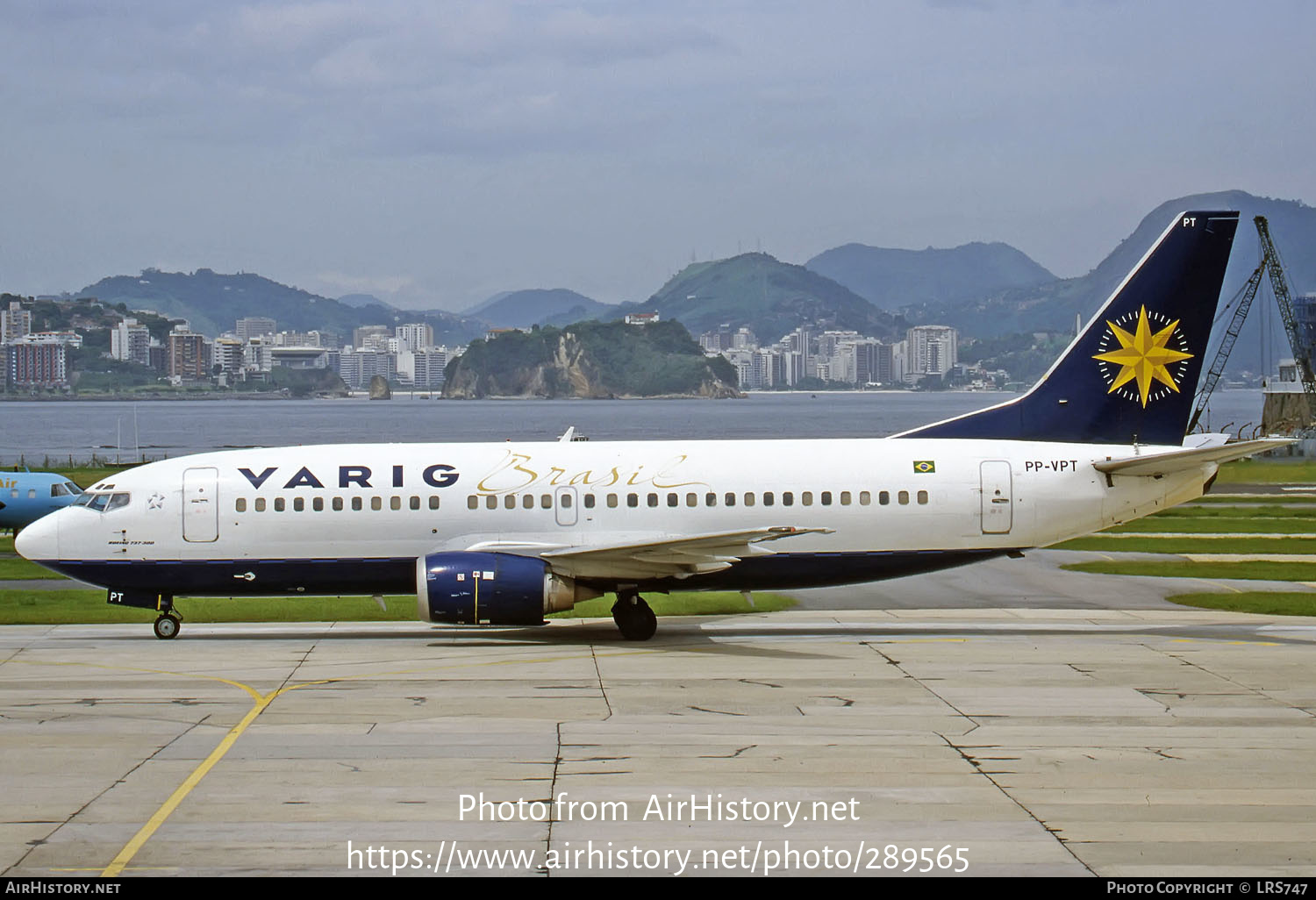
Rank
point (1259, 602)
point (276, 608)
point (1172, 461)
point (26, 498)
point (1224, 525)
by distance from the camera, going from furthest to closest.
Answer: point (26, 498) < point (1224, 525) < point (276, 608) < point (1259, 602) < point (1172, 461)

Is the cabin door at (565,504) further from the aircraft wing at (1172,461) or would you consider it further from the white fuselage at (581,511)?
the aircraft wing at (1172,461)

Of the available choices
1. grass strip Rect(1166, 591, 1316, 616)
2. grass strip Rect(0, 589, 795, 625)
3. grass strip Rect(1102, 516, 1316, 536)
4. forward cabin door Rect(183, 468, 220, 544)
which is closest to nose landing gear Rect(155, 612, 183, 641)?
forward cabin door Rect(183, 468, 220, 544)

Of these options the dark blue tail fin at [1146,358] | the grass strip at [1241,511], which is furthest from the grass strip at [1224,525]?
the dark blue tail fin at [1146,358]

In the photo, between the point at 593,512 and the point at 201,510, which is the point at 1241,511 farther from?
the point at 201,510

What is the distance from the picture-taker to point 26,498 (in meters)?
56.4

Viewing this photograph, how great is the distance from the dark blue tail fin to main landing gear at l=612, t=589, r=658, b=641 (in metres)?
7.63

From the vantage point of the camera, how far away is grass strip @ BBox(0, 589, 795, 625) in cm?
3181

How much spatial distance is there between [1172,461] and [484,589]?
536 inches

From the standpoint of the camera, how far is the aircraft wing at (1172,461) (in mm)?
26625

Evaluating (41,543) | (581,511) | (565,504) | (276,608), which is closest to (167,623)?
(41,543)

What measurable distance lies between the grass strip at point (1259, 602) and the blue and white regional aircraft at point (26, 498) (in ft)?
141

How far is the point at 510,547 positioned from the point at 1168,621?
14.1 meters

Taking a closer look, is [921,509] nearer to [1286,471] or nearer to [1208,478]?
[1208,478]

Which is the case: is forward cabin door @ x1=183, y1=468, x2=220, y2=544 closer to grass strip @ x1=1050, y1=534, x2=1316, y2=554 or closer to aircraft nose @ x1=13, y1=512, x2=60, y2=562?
aircraft nose @ x1=13, y1=512, x2=60, y2=562
